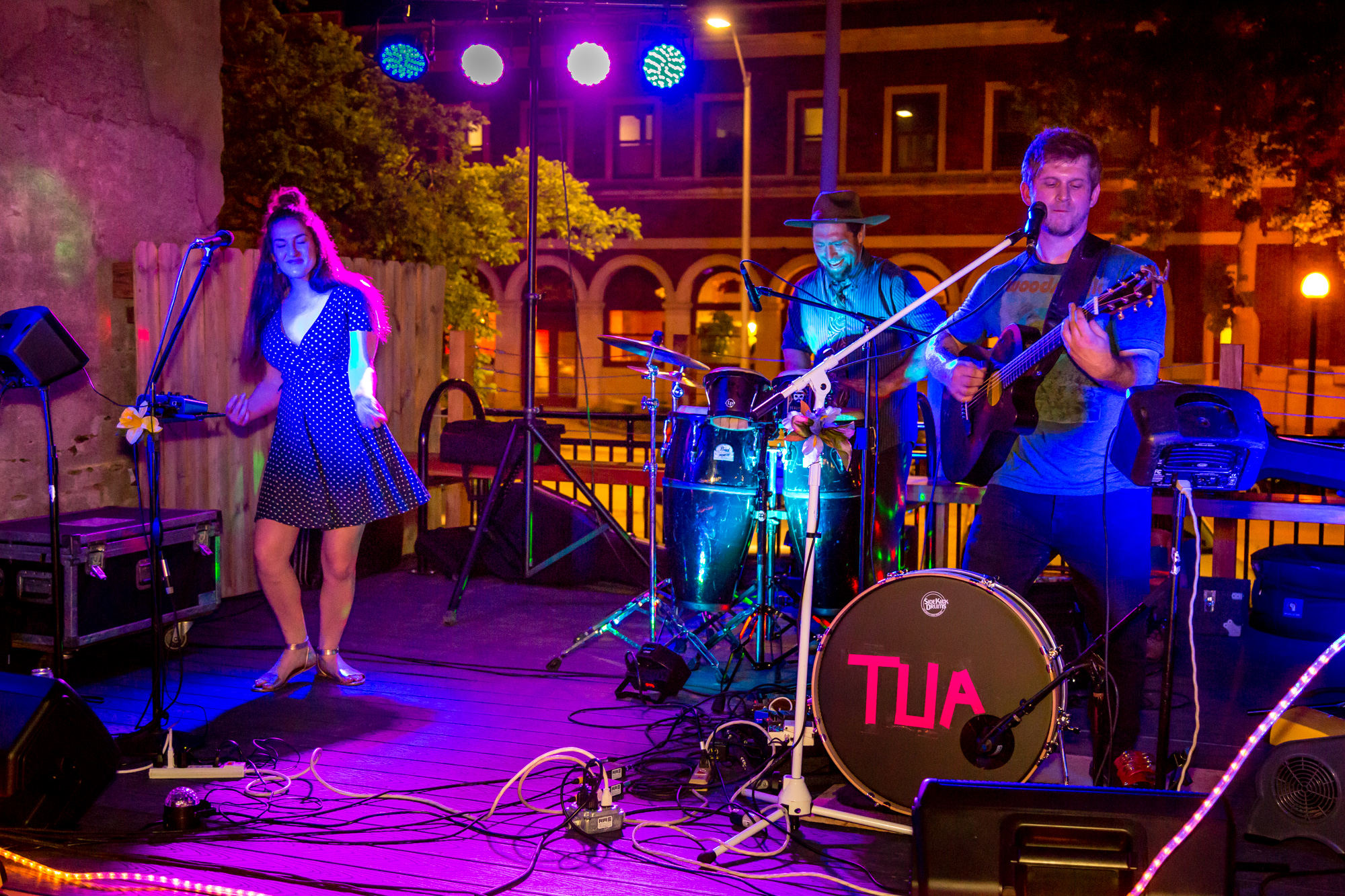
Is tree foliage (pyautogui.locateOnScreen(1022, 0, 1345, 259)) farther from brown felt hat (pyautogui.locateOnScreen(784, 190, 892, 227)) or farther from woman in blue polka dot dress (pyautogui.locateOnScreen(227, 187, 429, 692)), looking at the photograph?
woman in blue polka dot dress (pyautogui.locateOnScreen(227, 187, 429, 692))

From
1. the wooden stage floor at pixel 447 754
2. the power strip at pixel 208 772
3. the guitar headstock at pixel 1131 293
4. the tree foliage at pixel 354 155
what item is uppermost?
the tree foliage at pixel 354 155

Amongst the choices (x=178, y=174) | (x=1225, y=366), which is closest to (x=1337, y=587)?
(x=1225, y=366)

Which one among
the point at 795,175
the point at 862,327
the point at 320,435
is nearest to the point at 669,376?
the point at 862,327

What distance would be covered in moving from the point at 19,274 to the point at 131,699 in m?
2.27

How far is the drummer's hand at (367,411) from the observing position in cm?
464

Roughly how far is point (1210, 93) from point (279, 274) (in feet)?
45.4

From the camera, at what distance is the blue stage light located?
6.32 meters

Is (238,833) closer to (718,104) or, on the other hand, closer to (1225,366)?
(1225,366)

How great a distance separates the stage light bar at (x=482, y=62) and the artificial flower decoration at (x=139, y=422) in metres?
3.18

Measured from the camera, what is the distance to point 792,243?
25.3 metres

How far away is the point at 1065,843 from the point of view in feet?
7.57

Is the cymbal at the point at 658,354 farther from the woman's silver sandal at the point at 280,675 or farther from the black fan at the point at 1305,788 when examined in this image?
the black fan at the point at 1305,788

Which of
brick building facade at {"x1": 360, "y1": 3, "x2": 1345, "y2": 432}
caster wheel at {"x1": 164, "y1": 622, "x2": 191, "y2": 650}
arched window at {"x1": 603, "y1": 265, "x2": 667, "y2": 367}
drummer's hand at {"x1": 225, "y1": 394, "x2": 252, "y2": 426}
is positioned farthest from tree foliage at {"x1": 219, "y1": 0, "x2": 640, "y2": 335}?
arched window at {"x1": 603, "y1": 265, "x2": 667, "y2": 367}

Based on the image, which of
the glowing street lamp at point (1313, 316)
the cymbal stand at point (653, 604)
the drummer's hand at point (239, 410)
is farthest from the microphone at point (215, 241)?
the glowing street lamp at point (1313, 316)
